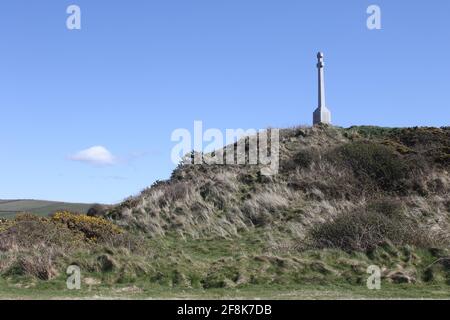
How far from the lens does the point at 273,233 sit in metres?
23.4

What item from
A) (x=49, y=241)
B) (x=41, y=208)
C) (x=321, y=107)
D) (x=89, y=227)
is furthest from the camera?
(x=41, y=208)

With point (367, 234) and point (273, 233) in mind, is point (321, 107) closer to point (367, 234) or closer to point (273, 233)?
point (273, 233)

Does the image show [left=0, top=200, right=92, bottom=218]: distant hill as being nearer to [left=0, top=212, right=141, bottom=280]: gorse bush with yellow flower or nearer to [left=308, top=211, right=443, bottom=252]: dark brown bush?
[left=0, top=212, right=141, bottom=280]: gorse bush with yellow flower

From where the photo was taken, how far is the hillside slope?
966 inches

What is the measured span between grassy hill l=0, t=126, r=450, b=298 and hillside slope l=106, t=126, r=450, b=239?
0.25 ft

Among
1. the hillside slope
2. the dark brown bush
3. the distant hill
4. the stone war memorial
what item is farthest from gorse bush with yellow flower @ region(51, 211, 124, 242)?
the stone war memorial

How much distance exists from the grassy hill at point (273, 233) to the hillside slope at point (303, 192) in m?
0.08

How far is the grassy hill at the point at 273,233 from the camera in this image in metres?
15.8

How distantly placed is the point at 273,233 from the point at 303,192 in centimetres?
601

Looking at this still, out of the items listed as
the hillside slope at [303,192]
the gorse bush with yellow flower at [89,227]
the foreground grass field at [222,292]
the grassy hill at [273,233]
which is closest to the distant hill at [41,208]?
the grassy hill at [273,233]

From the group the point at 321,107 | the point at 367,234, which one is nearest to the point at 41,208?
the point at 321,107
